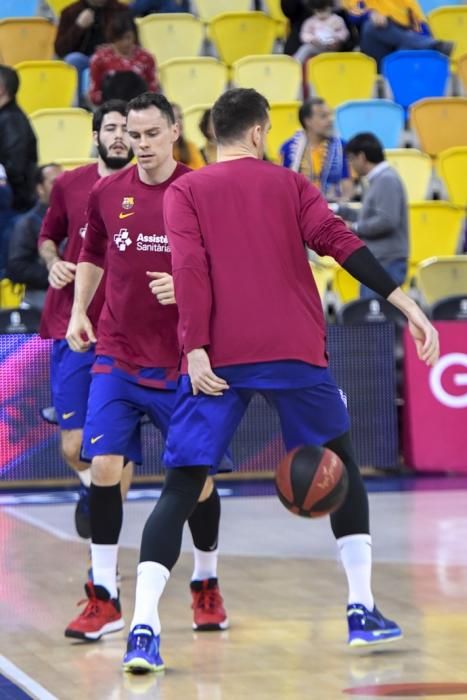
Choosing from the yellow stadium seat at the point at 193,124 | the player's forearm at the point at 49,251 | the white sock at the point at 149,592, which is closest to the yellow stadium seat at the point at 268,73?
the yellow stadium seat at the point at 193,124

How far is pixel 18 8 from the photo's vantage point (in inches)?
641

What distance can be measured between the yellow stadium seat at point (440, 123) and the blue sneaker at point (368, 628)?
372 inches

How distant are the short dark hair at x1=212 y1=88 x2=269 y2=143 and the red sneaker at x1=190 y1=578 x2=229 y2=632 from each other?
6.40ft

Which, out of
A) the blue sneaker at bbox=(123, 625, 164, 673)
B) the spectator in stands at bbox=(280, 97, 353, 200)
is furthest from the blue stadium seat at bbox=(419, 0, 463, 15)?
the blue sneaker at bbox=(123, 625, 164, 673)

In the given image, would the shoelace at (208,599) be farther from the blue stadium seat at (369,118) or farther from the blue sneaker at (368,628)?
the blue stadium seat at (369,118)

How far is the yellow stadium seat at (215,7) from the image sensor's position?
16562 millimetres

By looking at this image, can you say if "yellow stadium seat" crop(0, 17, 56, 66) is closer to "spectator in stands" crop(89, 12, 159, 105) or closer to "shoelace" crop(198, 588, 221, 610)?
"spectator in stands" crop(89, 12, 159, 105)

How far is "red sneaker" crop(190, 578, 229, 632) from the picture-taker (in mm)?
6789

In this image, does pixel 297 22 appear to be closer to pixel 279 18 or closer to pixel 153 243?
pixel 279 18

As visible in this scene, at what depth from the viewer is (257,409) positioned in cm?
1126

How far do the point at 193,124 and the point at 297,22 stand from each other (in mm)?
2386

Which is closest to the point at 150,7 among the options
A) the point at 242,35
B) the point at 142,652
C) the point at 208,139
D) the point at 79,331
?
the point at 242,35

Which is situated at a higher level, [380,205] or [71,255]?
[71,255]

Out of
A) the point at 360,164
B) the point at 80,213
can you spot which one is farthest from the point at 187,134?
the point at 80,213
